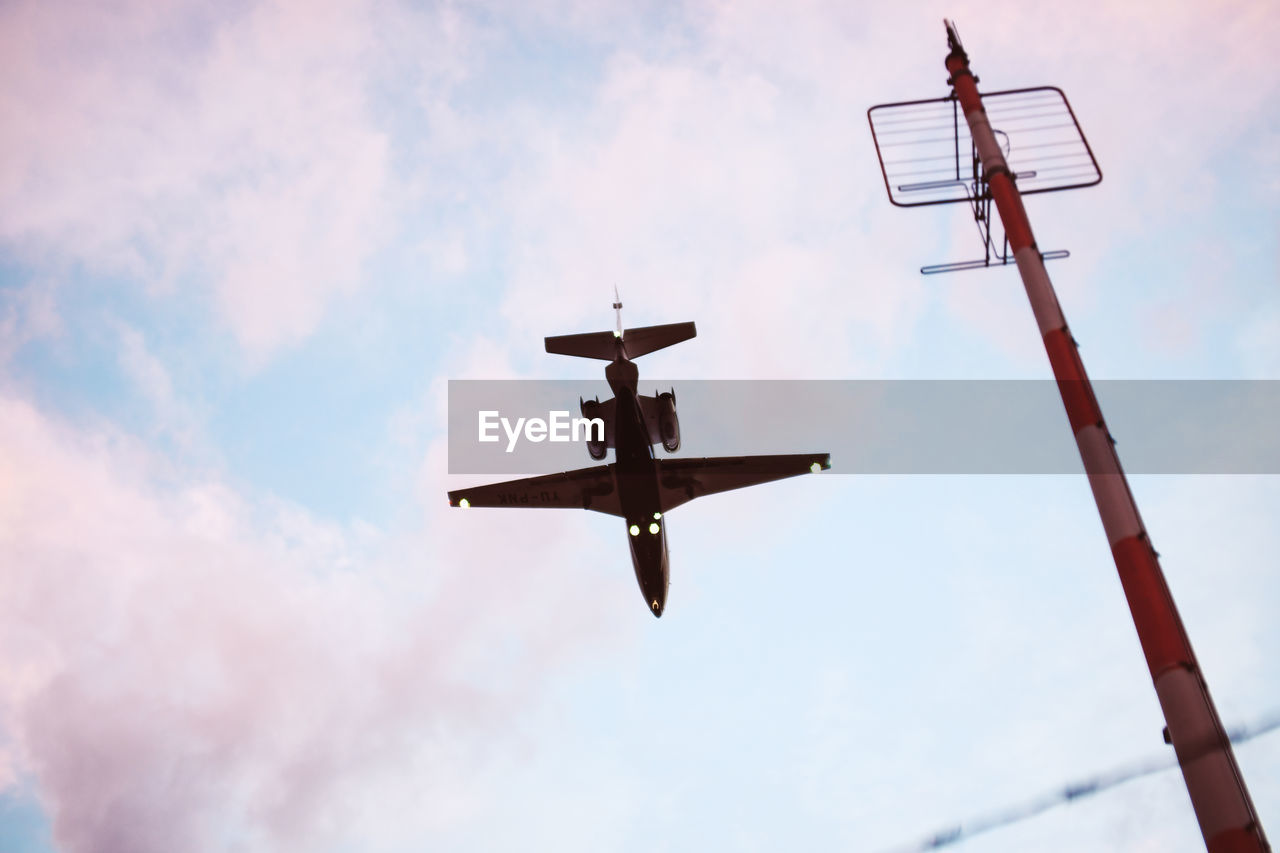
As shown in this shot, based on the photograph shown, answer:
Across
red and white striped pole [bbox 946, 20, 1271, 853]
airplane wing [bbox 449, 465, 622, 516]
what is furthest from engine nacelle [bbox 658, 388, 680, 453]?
red and white striped pole [bbox 946, 20, 1271, 853]

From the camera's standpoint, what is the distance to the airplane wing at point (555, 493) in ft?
144

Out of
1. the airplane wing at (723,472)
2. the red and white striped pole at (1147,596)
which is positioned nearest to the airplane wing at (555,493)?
the airplane wing at (723,472)

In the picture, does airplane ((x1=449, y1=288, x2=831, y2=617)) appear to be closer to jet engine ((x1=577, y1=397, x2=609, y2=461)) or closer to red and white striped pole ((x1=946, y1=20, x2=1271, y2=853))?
jet engine ((x1=577, y1=397, x2=609, y2=461))

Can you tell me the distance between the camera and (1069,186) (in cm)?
2353

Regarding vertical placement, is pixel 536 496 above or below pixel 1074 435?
above

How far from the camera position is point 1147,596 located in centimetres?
1631

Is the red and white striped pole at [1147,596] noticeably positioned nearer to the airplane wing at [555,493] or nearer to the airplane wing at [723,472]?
the airplane wing at [723,472]

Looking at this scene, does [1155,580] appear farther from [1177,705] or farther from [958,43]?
[958,43]

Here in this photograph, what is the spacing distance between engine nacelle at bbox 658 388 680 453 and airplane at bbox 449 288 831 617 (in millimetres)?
51

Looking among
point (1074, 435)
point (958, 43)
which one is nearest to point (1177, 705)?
point (1074, 435)

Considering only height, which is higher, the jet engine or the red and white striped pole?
the jet engine

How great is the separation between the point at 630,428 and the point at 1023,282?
73.5 ft

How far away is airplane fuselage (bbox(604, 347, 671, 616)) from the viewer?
135 feet

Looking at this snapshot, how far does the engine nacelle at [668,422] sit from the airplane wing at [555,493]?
3.61m
